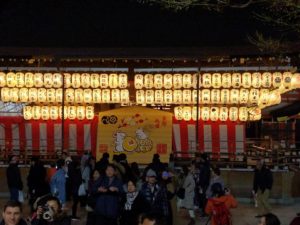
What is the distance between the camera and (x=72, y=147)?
78.5 feet

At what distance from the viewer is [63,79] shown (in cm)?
2059

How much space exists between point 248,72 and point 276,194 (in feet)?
14.4

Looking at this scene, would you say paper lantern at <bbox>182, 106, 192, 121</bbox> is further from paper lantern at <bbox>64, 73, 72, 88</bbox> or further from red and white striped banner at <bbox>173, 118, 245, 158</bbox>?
paper lantern at <bbox>64, 73, 72, 88</bbox>

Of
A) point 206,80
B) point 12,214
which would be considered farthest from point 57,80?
point 12,214

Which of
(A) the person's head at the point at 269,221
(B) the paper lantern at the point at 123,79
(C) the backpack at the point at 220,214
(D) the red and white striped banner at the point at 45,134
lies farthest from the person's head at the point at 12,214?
(D) the red and white striped banner at the point at 45,134

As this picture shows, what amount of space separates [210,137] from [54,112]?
6127 mm

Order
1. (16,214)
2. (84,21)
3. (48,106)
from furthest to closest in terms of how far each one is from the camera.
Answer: (48,106), (84,21), (16,214)

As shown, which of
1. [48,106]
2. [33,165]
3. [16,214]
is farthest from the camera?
[48,106]

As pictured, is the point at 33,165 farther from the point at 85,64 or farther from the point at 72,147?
the point at 72,147

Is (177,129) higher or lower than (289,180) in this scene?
higher

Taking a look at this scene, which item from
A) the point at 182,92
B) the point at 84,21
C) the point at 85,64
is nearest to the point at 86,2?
the point at 84,21

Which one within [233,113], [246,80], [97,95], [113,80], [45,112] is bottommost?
[233,113]

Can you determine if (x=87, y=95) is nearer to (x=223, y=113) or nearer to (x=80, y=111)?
(x=80, y=111)

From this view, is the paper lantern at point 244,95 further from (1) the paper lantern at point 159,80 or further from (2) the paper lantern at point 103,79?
(2) the paper lantern at point 103,79
